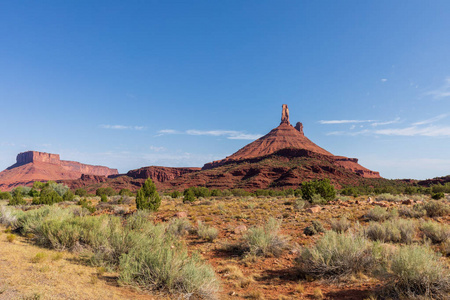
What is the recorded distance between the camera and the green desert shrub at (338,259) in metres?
6.02

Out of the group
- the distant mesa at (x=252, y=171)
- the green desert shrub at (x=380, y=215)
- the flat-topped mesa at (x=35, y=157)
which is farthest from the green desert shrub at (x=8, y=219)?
the flat-topped mesa at (x=35, y=157)

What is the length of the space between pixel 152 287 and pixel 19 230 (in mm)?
9744

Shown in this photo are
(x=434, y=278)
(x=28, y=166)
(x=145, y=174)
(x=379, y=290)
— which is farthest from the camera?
(x=28, y=166)

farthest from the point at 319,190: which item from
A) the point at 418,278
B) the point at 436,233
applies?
the point at 418,278

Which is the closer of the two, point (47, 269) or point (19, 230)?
point (47, 269)

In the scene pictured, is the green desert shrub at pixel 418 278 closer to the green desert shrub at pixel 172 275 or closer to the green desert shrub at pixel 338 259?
the green desert shrub at pixel 338 259

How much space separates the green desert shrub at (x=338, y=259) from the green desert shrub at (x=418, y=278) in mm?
1120

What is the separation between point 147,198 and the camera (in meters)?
17.4

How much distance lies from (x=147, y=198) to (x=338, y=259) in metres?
14.5

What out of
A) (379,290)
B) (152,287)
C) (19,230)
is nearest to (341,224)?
(379,290)

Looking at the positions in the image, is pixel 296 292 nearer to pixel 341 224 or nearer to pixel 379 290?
pixel 379 290

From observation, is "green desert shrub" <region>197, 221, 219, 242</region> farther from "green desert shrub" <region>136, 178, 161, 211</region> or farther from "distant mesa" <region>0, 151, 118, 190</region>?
"distant mesa" <region>0, 151, 118, 190</region>

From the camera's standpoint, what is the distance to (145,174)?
393ft

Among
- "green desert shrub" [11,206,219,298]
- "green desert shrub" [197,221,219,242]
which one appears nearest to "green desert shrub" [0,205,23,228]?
"green desert shrub" [11,206,219,298]
